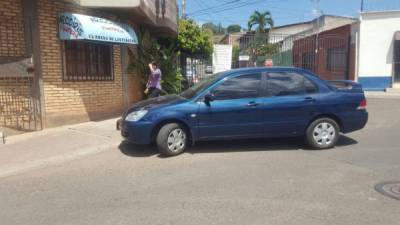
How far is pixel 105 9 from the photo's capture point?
34.5ft

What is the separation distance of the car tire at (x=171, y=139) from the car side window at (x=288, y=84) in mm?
1893

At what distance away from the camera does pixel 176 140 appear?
708 centimetres

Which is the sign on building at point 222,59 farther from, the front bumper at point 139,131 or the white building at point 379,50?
the front bumper at point 139,131

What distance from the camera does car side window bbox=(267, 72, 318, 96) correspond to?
Answer: 7.39 m

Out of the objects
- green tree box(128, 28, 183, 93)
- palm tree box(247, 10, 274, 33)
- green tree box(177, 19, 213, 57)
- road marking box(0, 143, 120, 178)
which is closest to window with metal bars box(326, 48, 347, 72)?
green tree box(177, 19, 213, 57)

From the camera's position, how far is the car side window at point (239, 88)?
23.8 feet

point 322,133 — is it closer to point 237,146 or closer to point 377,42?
point 237,146

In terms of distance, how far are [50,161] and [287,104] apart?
4553mm

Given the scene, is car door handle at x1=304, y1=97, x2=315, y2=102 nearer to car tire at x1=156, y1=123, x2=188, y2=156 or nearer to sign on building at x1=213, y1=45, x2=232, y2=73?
car tire at x1=156, y1=123, x2=188, y2=156

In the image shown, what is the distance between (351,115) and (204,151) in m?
3.04

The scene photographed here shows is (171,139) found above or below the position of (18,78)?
below

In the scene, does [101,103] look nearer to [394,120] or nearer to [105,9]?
[105,9]

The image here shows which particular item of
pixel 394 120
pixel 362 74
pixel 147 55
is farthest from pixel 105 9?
pixel 362 74

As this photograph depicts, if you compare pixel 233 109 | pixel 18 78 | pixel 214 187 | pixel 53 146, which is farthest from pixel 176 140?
pixel 18 78
